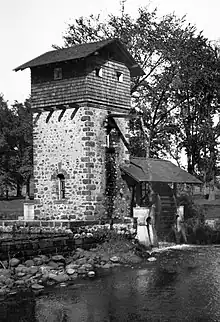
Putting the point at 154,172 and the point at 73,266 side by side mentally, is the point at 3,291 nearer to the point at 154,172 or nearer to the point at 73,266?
the point at 73,266

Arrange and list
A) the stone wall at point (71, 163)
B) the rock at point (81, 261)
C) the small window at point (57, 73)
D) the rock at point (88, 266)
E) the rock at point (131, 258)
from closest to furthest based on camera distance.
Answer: the rock at point (88, 266), the rock at point (81, 261), the rock at point (131, 258), the stone wall at point (71, 163), the small window at point (57, 73)

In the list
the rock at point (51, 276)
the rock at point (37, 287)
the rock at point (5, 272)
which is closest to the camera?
the rock at point (37, 287)

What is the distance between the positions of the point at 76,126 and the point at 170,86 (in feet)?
52.2

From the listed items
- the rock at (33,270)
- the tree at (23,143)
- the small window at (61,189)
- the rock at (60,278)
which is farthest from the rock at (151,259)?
the tree at (23,143)

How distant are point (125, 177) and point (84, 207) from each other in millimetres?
3531

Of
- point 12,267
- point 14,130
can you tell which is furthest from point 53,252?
point 14,130

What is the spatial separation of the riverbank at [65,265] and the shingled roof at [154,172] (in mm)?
4330

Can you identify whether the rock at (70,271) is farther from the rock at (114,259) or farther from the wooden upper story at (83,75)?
the wooden upper story at (83,75)

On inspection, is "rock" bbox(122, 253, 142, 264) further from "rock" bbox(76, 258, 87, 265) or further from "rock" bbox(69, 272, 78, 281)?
"rock" bbox(69, 272, 78, 281)

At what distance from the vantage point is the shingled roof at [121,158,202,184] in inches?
1227

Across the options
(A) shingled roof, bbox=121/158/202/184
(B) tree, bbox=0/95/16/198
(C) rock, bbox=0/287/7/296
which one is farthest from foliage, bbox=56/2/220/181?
(C) rock, bbox=0/287/7/296

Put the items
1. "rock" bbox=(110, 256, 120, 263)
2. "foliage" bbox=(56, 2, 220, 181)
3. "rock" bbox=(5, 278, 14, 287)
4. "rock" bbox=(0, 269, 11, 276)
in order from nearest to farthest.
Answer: "rock" bbox=(5, 278, 14, 287) → "rock" bbox=(0, 269, 11, 276) → "rock" bbox=(110, 256, 120, 263) → "foliage" bbox=(56, 2, 220, 181)

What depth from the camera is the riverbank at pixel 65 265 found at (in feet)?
66.3

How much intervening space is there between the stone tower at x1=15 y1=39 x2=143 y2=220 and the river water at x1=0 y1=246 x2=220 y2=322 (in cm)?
722
